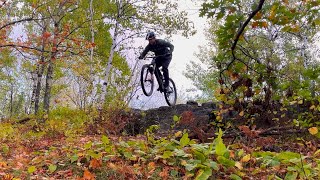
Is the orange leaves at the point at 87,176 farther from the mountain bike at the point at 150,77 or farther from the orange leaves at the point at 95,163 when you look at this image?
the mountain bike at the point at 150,77

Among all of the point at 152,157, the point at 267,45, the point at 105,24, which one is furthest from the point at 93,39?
the point at 152,157

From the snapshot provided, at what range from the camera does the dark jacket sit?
940 centimetres

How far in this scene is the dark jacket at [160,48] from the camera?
9.40m

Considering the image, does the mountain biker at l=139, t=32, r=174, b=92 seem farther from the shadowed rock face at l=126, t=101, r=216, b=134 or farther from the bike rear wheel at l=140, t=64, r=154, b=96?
the shadowed rock face at l=126, t=101, r=216, b=134

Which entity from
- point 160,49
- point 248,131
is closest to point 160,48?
point 160,49

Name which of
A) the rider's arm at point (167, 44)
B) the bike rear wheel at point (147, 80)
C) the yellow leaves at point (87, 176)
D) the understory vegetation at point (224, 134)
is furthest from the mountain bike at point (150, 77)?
the yellow leaves at point (87, 176)

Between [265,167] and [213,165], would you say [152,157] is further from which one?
[265,167]

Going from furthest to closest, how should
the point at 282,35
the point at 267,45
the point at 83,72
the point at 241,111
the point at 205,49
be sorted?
the point at 205,49 → the point at 282,35 → the point at 267,45 → the point at 83,72 → the point at 241,111

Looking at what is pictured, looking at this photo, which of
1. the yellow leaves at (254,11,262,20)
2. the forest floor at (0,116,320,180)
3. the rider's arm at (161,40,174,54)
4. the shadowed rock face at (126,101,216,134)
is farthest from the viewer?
the rider's arm at (161,40,174,54)

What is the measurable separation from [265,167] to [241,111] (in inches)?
101

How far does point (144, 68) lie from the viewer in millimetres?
9305

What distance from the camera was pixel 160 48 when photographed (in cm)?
A: 949

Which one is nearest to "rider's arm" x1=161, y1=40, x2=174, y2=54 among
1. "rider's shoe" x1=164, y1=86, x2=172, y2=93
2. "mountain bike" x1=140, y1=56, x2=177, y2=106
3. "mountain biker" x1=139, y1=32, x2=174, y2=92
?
"mountain biker" x1=139, y1=32, x2=174, y2=92

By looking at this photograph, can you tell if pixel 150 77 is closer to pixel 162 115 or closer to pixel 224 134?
pixel 162 115
